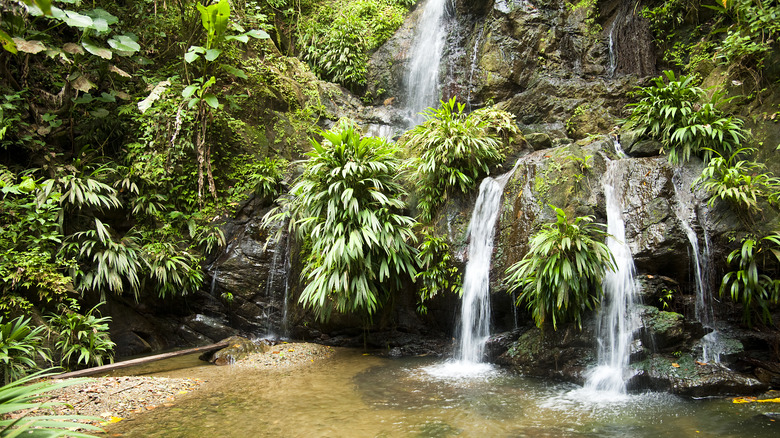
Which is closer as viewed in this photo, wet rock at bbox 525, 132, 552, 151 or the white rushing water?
wet rock at bbox 525, 132, 552, 151

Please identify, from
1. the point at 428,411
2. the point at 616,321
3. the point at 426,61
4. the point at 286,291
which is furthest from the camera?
the point at 426,61

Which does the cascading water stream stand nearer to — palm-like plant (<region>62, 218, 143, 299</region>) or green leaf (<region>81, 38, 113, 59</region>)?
green leaf (<region>81, 38, 113, 59</region>)

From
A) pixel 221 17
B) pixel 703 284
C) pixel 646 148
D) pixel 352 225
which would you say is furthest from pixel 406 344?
pixel 221 17

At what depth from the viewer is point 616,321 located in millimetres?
4777

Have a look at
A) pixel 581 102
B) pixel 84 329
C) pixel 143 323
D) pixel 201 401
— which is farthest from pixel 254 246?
pixel 581 102

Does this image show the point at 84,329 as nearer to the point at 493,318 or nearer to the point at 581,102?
→ the point at 493,318

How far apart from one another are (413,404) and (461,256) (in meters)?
2.37

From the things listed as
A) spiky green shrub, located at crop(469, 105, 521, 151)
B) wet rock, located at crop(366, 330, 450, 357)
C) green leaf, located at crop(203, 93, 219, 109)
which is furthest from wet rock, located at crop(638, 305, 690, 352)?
green leaf, located at crop(203, 93, 219, 109)

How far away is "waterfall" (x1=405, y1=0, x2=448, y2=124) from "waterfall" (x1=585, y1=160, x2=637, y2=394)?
19.0ft

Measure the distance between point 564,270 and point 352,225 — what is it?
289 centimetres

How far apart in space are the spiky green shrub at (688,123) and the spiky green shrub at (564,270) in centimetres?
177

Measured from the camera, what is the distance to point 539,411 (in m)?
3.97

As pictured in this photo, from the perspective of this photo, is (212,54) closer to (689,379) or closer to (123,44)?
(123,44)

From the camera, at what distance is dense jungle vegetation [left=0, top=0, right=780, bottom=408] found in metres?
4.94
